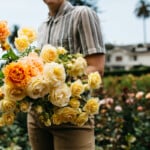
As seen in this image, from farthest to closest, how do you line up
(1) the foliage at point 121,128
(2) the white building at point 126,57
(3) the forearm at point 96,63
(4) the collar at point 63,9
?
(2) the white building at point 126,57 < (1) the foliage at point 121,128 < (4) the collar at point 63,9 < (3) the forearm at point 96,63

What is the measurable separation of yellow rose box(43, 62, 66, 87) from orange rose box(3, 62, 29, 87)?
0.07 m

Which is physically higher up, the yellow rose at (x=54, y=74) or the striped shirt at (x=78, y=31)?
the striped shirt at (x=78, y=31)

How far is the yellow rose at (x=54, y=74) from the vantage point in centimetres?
186

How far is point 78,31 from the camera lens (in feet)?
7.55

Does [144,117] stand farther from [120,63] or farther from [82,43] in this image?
[120,63]

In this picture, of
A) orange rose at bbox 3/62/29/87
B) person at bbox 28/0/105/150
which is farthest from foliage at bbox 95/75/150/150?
orange rose at bbox 3/62/29/87

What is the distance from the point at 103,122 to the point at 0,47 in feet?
12.5

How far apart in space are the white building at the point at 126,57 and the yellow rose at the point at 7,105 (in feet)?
227

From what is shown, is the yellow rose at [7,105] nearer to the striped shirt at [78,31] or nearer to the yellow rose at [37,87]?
the yellow rose at [37,87]

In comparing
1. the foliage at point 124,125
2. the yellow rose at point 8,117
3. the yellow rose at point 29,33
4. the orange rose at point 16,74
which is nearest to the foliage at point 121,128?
the foliage at point 124,125

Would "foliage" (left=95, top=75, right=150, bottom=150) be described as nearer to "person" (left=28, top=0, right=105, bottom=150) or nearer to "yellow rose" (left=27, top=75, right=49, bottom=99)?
"person" (left=28, top=0, right=105, bottom=150)

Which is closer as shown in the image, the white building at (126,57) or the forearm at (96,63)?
the forearm at (96,63)

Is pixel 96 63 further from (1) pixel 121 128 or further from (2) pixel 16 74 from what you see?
(1) pixel 121 128

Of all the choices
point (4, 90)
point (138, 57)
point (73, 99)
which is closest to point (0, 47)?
point (4, 90)
